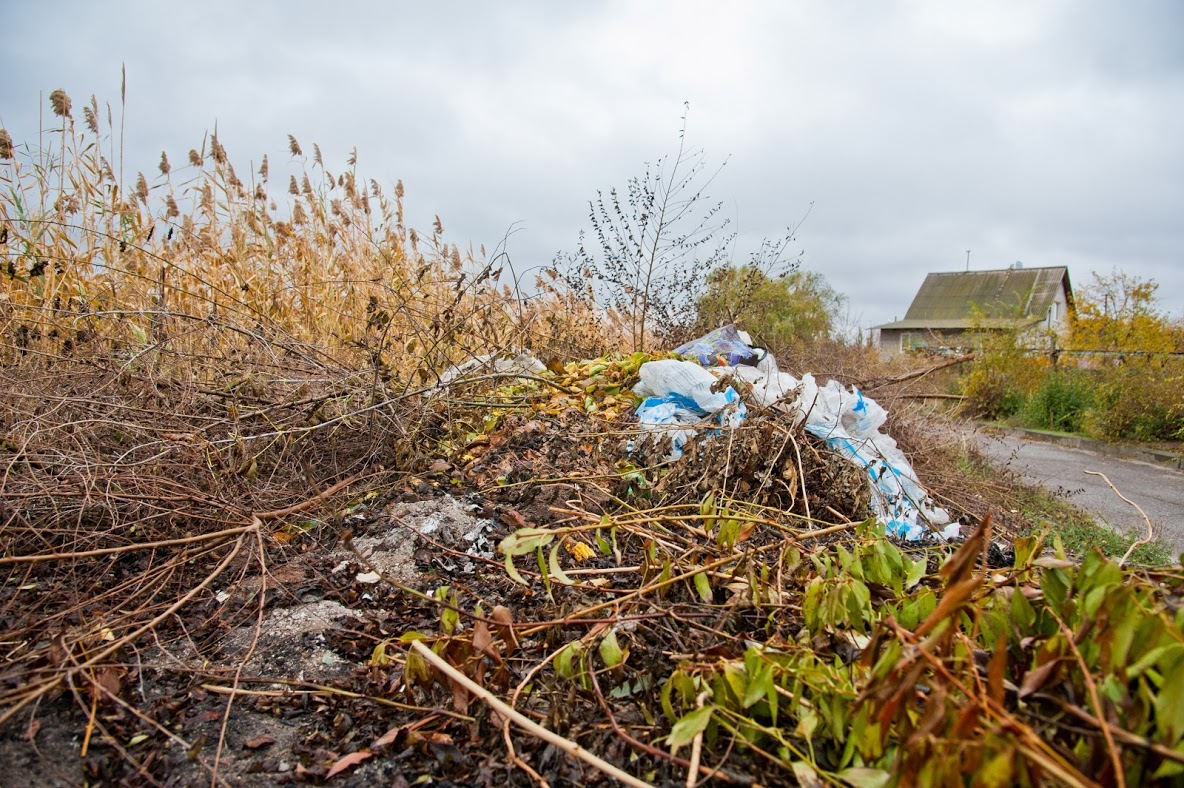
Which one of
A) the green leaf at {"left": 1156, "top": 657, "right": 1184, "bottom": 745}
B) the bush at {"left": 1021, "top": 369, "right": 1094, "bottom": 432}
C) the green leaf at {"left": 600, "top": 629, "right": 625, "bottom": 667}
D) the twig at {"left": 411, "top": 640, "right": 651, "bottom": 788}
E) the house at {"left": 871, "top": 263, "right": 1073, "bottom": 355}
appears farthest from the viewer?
the house at {"left": 871, "top": 263, "right": 1073, "bottom": 355}

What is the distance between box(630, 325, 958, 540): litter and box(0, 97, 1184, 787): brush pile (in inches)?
6.6

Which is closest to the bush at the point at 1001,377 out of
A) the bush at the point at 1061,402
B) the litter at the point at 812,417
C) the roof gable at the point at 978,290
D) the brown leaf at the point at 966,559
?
the bush at the point at 1061,402

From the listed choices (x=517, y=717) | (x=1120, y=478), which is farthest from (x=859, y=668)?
(x=1120, y=478)

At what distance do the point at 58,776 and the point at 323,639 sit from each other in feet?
1.98

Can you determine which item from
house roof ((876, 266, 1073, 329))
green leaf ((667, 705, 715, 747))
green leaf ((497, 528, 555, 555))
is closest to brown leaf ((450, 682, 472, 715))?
green leaf ((497, 528, 555, 555))

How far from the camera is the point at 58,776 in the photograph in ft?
3.89

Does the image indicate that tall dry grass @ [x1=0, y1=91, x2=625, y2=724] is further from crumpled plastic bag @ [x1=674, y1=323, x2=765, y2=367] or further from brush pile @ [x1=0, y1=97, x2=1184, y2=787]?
crumpled plastic bag @ [x1=674, y1=323, x2=765, y2=367]

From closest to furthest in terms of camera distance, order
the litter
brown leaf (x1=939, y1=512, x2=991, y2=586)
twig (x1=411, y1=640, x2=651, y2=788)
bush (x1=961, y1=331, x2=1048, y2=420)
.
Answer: brown leaf (x1=939, y1=512, x2=991, y2=586), twig (x1=411, y1=640, x2=651, y2=788), the litter, bush (x1=961, y1=331, x2=1048, y2=420)

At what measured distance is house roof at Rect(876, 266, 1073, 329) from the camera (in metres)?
30.8

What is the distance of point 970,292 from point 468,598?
38.2 metres

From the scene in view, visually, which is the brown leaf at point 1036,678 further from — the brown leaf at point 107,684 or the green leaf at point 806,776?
the brown leaf at point 107,684

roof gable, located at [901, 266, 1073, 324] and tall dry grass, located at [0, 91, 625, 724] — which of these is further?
roof gable, located at [901, 266, 1073, 324]

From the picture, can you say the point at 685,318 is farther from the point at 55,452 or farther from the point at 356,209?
the point at 55,452

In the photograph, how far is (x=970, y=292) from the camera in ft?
110
